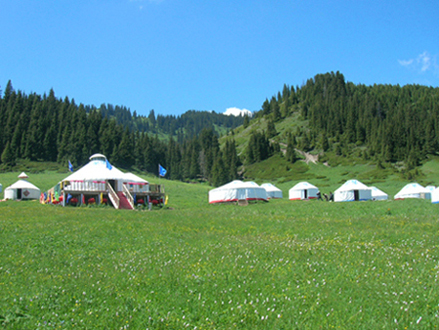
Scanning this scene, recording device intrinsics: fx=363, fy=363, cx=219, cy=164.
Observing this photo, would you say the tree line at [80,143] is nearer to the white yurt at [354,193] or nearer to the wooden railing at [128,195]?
the white yurt at [354,193]

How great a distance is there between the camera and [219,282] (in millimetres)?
7523

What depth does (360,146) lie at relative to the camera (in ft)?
401

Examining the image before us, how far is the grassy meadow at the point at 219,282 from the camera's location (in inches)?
233

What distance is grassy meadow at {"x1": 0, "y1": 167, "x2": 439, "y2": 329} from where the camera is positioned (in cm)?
591

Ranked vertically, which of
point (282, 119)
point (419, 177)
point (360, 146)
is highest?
point (282, 119)

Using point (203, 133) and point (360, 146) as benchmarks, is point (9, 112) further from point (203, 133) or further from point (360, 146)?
point (360, 146)

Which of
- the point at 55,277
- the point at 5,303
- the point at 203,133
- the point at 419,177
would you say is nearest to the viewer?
the point at 5,303

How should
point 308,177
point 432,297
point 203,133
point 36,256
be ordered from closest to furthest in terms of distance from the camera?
1. point 432,297
2. point 36,256
3. point 308,177
4. point 203,133

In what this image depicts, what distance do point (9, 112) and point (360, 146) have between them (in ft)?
374

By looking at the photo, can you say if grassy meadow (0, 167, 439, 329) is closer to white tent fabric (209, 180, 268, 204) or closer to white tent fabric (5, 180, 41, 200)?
white tent fabric (209, 180, 268, 204)

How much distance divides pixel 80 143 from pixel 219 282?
102779mm

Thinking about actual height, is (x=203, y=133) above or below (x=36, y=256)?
above

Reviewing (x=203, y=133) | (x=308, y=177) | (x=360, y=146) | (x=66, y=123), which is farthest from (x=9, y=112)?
(x=360, y=146)

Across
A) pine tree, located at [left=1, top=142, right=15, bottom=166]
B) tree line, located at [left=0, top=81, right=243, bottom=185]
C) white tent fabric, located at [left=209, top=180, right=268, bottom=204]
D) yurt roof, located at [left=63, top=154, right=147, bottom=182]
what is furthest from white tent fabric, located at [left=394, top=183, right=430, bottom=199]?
pine tree, located at [left=1, top=142, right=15, bottom=166]
